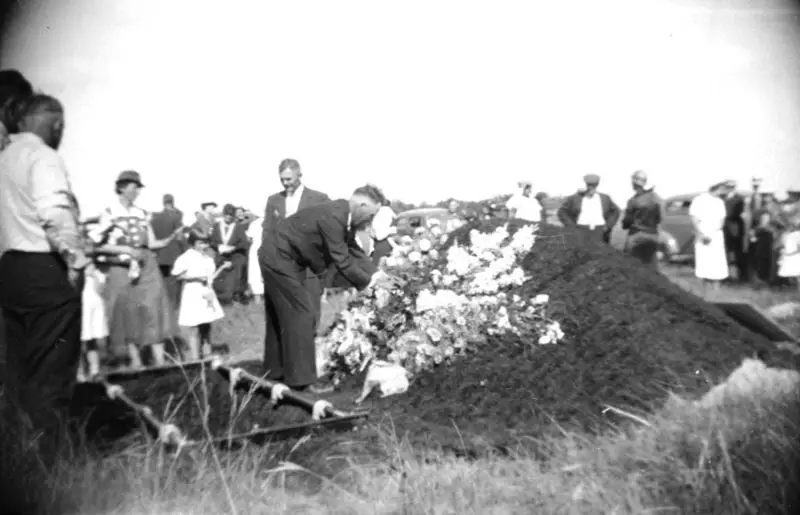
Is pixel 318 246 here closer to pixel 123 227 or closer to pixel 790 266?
pixel 123 227

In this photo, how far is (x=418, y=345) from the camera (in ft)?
18.7

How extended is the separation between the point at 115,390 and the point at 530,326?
7.62ft

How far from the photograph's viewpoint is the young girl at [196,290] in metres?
7.03

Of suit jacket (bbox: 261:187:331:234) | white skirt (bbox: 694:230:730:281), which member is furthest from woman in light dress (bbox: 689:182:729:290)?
suit jacket (bbox: 261:187:331:234)

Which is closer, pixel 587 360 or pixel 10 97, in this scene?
pixel 10 97

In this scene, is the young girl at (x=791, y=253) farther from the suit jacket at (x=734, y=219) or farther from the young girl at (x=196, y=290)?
the young girl at (x=196, y=290)

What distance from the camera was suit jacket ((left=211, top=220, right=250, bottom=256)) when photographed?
23.7 ft

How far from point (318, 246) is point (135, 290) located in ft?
5.04

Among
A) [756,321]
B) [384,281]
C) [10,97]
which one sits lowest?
[756,321]

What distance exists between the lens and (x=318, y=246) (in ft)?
19.2

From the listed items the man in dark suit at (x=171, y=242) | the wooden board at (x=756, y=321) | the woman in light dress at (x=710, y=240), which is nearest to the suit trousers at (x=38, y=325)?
the man in dark suit at (x=171, y=242)

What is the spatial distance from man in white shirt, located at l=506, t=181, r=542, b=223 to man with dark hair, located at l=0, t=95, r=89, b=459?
2.48 metres

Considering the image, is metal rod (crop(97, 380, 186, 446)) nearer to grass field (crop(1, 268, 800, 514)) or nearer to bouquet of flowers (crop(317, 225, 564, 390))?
grass field (crop(1, 268, 800, 514))

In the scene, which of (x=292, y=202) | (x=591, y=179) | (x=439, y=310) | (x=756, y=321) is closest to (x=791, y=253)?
(x=591, y=179)
